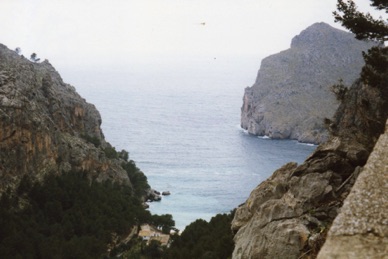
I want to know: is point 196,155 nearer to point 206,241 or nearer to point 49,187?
point 49,187

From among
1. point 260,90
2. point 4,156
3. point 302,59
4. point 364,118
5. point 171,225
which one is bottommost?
point 171,225

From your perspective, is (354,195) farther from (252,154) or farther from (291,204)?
(252,154)

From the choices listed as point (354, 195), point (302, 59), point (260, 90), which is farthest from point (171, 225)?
point (302, 59)

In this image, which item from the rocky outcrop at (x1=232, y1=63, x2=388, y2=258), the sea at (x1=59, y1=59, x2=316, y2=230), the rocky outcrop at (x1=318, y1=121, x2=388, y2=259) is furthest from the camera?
the sea at (x1=59, y1=59, x2=316, y2=230)

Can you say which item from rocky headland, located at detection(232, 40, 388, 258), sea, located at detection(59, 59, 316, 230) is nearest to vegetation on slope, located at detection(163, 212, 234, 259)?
rocky headland, located at detection(232, 40, 388, 258)

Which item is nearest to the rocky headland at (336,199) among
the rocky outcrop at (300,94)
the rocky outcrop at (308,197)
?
the rocky outcrop at (308,197)

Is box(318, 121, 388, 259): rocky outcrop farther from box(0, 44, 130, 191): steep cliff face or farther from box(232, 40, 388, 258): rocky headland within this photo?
box(0, 44, 130, 191): steep cliff face

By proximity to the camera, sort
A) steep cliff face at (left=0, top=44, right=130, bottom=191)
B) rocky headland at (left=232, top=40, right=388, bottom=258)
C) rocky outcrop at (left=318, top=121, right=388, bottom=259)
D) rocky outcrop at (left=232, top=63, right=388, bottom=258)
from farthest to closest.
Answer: steep cliff face at (left=0, top=44, right=130, bottom=191) → rocky outcrop at (left=232, top=63, right=388, bottom=258) → rocky headland at (left=232, top=40, right=388, bottom=258) → rocky outcrop at (left=318, top=121, right=388, bottom=259)
